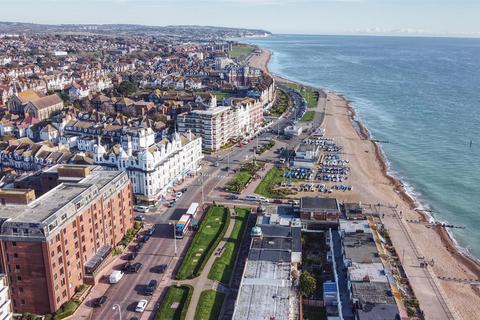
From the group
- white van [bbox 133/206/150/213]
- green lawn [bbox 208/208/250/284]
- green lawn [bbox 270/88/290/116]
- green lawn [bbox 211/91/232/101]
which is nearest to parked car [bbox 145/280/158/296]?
green lawn [bbox 208/208/250/284]

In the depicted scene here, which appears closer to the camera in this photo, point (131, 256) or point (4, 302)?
point (4, 302)

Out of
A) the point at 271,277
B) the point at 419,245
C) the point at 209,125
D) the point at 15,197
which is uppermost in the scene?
the point at 15,197

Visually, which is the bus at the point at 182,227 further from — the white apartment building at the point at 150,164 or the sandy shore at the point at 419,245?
the sandy shore at the point at 419,245

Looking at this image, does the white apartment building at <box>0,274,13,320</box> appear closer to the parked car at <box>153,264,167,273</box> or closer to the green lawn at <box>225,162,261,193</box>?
the parked car at <box>153,264,167,273</box>

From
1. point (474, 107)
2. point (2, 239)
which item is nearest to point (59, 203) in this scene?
point (2, 239)

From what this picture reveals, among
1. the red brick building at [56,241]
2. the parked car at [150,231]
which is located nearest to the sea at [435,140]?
the parked car at [150,231]

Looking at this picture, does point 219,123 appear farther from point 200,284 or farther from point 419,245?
point 200,284

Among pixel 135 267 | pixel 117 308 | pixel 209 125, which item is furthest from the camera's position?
pixel 209 125

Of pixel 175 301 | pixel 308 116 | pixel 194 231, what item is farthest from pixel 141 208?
pixel 308 116

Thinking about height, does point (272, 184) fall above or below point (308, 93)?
below
